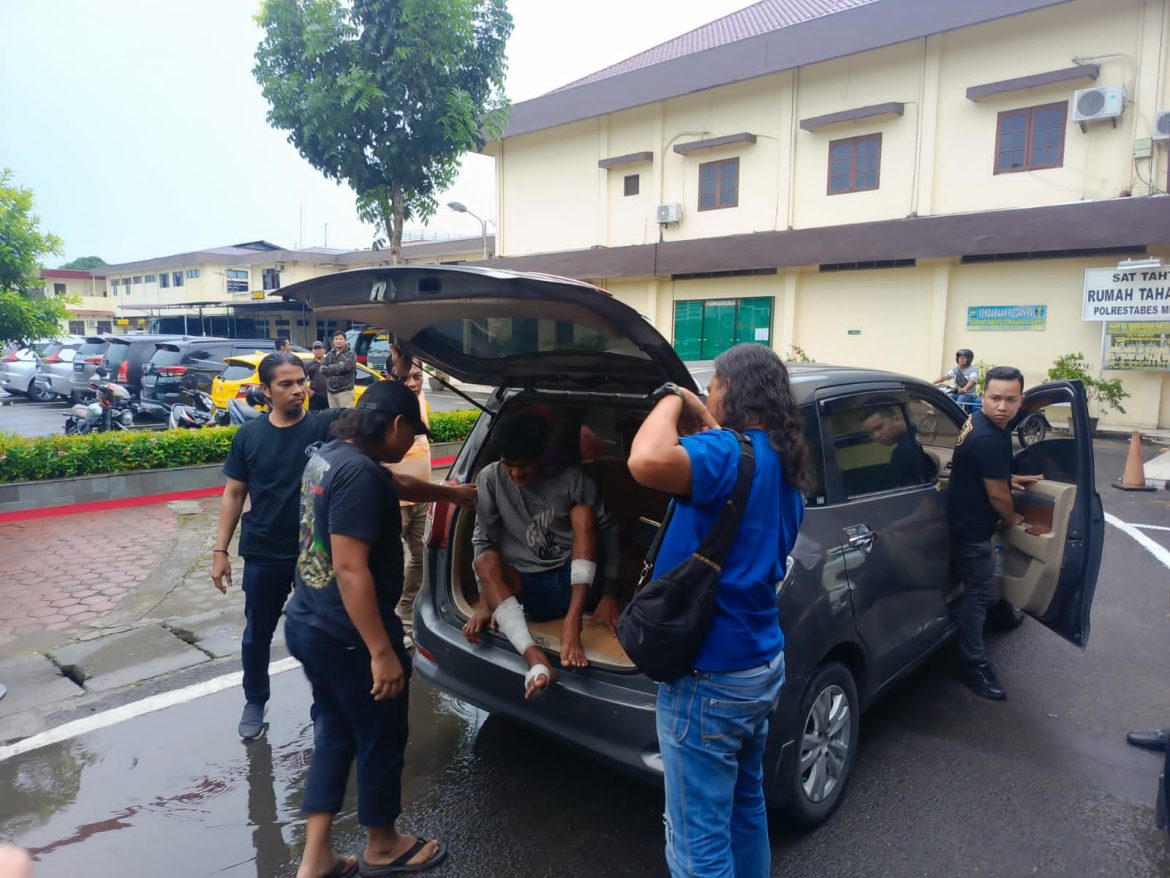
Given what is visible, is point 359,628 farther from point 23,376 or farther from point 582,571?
point 23,376

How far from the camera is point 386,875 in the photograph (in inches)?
108

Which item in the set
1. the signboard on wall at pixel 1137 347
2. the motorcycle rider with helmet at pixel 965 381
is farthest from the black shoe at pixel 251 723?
the signboard on wall at pixel 1137 347

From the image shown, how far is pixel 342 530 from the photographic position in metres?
2.49

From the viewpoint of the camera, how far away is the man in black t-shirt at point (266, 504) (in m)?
3.62

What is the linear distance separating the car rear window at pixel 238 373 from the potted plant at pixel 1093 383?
1344cm

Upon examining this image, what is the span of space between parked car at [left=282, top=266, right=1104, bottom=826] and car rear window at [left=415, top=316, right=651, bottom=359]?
12mm

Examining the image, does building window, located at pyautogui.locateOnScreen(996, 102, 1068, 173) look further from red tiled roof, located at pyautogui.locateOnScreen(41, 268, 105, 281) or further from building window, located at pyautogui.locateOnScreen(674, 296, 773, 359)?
red tiled roof, located at pyautogui.locateOnScreen(41, 268, 105, 281)

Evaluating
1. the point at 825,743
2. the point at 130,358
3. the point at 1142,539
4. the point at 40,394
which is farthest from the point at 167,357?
the point at 1142,539

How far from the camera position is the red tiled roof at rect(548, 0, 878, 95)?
19062 millimetres

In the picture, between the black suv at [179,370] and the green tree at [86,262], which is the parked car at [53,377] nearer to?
the black suv at [179,370]

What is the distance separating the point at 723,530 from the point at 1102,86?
609 inches

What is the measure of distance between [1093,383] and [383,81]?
41.6 ft

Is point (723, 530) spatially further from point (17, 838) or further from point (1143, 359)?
point (1143, 359)

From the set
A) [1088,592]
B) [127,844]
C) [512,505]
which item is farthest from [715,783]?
[1088,592]
